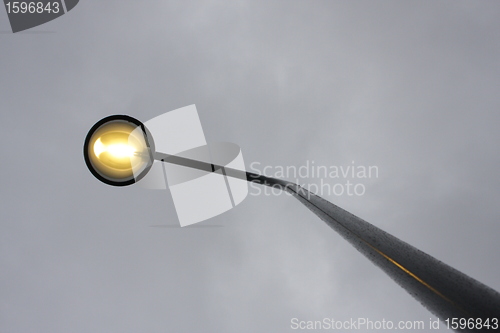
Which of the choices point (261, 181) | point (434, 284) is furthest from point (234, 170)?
point (434, 284)

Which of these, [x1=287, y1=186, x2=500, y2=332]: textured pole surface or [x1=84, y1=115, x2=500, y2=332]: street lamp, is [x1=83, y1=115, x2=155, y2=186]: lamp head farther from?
[x1=287, y1=186, x2=500, y2=332]: textured pole surface

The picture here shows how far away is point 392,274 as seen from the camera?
2145 millimetres

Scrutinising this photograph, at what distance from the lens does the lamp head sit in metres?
4.37

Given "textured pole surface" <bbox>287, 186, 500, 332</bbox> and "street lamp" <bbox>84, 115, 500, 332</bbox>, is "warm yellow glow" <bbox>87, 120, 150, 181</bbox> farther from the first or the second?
"textured pole surface" <bbox>287, 186, 500, 332</bbox>

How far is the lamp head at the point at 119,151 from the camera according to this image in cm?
437

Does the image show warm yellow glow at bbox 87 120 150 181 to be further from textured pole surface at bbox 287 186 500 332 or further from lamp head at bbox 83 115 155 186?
textured pole surface at bbox 287 186 500 332

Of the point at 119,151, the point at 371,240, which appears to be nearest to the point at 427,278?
the point at 371,240

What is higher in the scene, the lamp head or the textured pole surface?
the lamp head

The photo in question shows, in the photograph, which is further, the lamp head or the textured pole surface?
the lamp head

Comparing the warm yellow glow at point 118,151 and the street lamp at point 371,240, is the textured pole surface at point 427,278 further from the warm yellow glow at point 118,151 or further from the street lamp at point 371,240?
the warm yellow glow at point 118,151

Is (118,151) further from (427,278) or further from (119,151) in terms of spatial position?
(427,278)

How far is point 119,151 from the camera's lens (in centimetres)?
444

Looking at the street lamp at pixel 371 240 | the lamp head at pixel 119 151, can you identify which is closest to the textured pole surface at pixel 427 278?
the street lamp at pixel 371 240

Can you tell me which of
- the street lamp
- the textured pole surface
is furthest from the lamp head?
the textured pole surface
